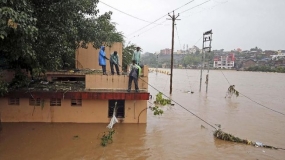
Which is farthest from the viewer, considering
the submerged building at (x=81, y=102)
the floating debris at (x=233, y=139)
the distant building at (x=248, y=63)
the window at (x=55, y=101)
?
the distant building at (x=248, y=63)

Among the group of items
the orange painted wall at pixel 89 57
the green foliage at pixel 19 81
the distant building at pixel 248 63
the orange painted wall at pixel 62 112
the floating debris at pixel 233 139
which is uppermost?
the distant building at pixel 248 63

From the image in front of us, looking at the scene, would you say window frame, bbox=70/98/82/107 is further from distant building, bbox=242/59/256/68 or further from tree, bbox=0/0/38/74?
distant building, bbox=242/59/256/68

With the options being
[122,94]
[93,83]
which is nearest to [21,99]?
[93,83]

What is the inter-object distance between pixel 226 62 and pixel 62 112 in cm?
12844

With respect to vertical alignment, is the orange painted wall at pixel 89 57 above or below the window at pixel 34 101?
above

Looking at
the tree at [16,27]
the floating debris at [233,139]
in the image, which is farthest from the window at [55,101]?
the floating debris at [233,139]

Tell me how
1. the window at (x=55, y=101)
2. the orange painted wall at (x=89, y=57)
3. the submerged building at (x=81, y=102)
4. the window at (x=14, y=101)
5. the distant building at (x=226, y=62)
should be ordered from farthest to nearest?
the distant building at (x=226, y=62) → the orange painted wall at (x=89, y=57) → the window at (x=55, y=101) → the window at (x=14, y=101) → the submerged building at (x=81, y=102)

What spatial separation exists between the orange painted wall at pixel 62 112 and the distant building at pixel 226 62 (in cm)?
12545

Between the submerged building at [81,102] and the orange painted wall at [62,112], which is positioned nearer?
the submerged building at [81,102]

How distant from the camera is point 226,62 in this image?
424 feet

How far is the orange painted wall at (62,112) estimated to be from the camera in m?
11.2

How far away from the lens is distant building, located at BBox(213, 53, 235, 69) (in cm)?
12676

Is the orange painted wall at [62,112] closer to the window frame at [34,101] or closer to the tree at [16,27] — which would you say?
the window frame at [34,101]

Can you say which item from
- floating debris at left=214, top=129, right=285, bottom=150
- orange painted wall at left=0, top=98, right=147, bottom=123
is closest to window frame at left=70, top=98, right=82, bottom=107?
orange painted wall at left=0, top=98, right=147, bottom=123
